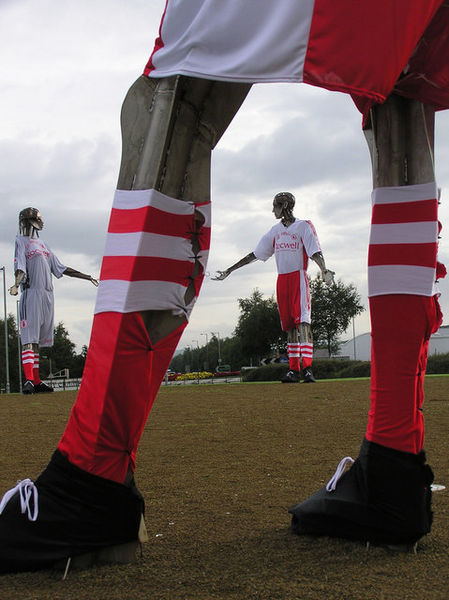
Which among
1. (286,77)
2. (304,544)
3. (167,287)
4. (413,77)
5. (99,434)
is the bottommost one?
(304,544)

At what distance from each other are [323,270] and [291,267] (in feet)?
2.04

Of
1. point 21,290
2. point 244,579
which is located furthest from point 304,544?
point 21,290

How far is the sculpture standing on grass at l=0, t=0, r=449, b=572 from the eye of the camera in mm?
1492

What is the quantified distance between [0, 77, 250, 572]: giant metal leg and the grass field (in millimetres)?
109

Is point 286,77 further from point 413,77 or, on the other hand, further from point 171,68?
point 413,77

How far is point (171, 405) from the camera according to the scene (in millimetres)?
5770

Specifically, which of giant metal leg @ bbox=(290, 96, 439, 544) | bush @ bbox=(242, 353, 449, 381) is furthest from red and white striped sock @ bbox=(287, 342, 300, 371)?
giant metal leg @ bbox=(290, 96, 439, 544)

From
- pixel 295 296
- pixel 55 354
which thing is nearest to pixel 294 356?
pixel 295 296

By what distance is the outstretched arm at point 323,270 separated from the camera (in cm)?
957

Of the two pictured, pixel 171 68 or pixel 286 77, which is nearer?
pixel 286 77

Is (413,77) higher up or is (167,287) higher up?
(413,77)

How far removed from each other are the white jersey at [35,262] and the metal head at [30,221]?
112 mm

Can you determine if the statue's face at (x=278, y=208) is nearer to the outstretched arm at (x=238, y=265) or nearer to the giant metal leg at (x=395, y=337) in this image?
the outstretched arm at (x=238, y=265)

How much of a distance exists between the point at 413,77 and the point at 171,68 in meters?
0.68
